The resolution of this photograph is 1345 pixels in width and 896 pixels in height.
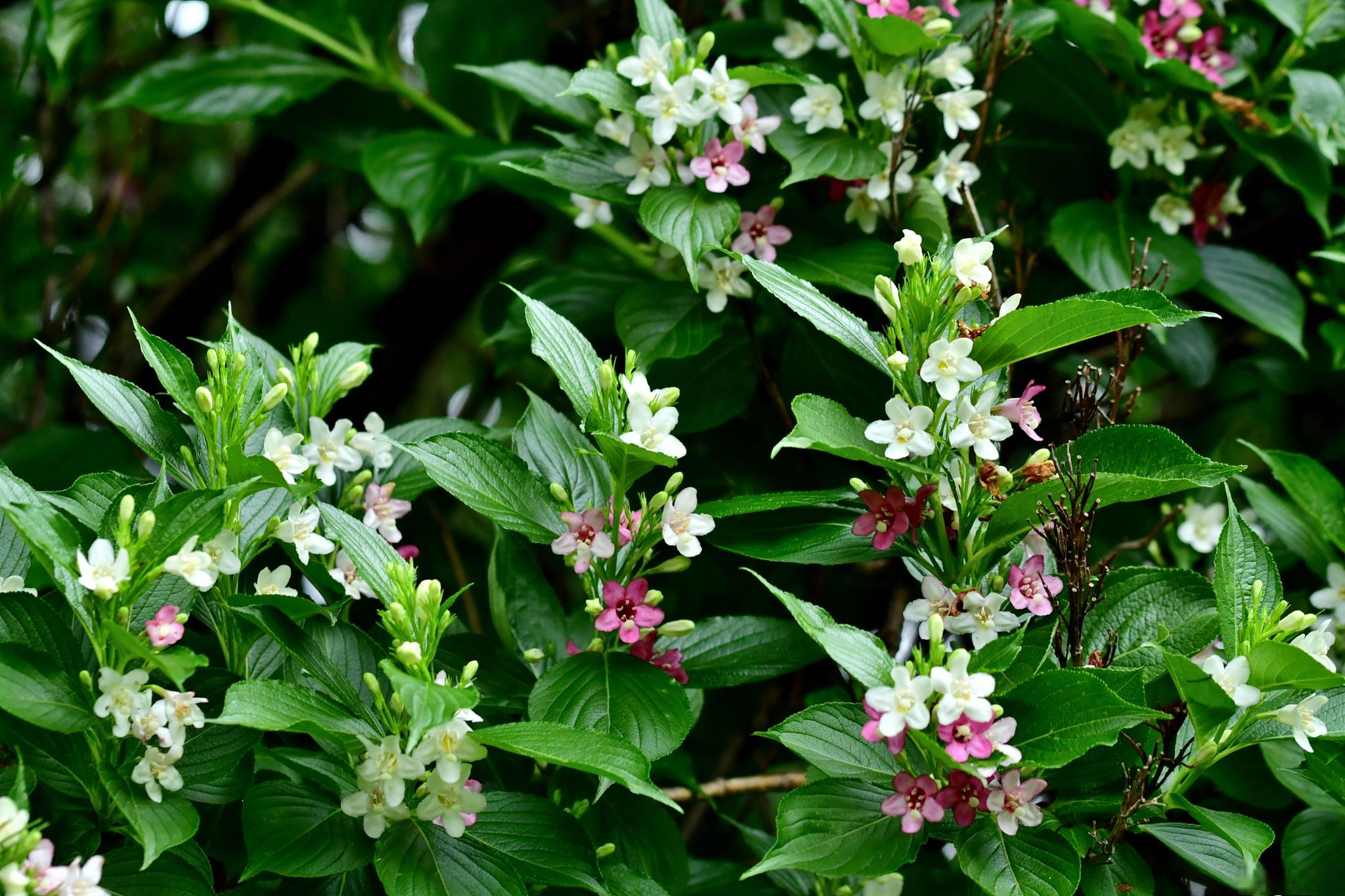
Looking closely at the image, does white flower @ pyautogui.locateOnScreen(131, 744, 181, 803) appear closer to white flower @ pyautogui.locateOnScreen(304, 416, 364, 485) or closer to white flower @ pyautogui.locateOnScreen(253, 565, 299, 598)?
white flower @ pyautogui.locateOnScreen(253, 565, 299, 598)

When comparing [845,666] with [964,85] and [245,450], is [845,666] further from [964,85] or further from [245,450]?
[964,85]

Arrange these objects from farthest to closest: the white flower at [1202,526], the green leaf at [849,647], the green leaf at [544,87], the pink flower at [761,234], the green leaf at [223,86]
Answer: the green leaf at [223,86] → the white flower at [1202,526] → the green leaf at [544,87] → the pink flower at [761,234] → the green leaf at [849,647]

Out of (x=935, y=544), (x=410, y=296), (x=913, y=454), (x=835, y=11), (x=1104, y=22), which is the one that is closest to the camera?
(x=913, y=454)

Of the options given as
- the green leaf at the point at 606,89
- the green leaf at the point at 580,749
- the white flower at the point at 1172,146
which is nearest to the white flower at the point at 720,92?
the green leaf at the point at 606,89

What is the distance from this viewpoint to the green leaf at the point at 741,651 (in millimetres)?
1480

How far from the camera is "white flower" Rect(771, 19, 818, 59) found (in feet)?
6.37

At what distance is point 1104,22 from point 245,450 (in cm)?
147

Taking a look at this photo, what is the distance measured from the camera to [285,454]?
53.8 inches

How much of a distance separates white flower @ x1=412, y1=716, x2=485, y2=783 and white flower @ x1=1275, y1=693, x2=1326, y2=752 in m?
0.86

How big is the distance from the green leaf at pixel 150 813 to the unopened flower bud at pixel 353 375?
55cm

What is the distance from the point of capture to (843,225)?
1.82m

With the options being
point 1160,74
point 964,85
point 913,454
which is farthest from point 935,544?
point 1160,74

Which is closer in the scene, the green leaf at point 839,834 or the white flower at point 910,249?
the green leaf at point 839,834

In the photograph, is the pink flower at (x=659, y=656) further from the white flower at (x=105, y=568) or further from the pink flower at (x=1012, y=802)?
the white flower at (x=105, y=568)
